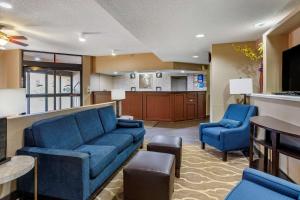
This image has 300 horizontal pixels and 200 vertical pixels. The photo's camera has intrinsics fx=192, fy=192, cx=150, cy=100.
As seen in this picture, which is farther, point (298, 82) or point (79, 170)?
point (298, 82)

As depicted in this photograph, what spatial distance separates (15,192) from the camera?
2164 mm

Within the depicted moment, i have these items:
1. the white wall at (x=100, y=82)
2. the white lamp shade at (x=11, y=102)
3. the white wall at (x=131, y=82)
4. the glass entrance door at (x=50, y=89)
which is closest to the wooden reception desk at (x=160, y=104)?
the white wall at (x=100, y=82)

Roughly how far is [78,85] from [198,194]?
634 cm

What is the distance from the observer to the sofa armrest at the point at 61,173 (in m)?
1.92

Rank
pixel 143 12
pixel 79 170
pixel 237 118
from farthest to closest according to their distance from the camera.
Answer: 1. pixel 237 118
2. pixel 143 12
3. pixel 79 170

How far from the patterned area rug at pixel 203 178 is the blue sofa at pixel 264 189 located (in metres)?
0.86

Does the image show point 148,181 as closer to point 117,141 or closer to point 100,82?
point 117,141

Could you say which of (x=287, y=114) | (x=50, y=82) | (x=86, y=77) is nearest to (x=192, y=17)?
(x=287, y=114)

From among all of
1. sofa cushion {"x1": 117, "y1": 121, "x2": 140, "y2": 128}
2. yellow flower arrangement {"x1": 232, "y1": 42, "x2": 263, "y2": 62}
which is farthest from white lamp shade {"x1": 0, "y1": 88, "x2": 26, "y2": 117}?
yellow flower arrangement {"x1": 232, "y1": 42, "x2": 263, "y2": 62}

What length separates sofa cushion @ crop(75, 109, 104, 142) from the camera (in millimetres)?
2997

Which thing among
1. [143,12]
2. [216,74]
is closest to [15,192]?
[143,12]

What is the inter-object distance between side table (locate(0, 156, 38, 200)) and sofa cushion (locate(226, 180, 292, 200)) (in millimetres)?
1659

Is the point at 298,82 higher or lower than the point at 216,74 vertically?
lower

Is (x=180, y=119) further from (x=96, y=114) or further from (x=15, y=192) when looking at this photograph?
(x=15, y=192)
